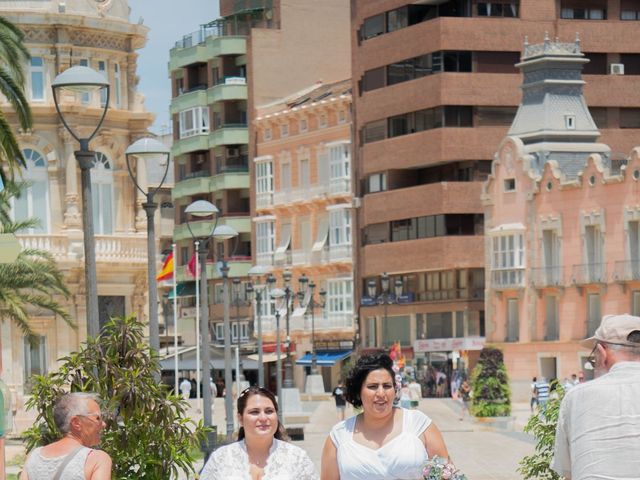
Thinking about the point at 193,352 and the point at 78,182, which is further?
the point at 193,352

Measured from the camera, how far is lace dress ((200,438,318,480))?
9547 millimetres

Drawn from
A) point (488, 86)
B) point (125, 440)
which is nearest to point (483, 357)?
point (488, 86)

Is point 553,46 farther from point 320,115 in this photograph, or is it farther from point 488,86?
point 320,115

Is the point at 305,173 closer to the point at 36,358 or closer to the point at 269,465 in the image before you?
the point at 36,358

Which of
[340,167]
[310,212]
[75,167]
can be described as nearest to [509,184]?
[340,167]

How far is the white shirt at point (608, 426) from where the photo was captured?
27.3 ft

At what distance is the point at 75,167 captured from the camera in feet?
161

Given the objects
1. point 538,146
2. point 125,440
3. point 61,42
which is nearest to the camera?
point 125,440

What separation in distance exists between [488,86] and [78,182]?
3627 centimetres

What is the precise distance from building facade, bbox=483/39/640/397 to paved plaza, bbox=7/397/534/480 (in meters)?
3.66

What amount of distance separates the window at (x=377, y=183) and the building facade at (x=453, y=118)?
1.96ft

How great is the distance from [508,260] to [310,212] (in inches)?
820

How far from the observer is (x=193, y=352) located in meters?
85.8

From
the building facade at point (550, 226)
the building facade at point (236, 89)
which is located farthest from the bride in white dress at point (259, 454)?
the building facade at point (236, 89)
